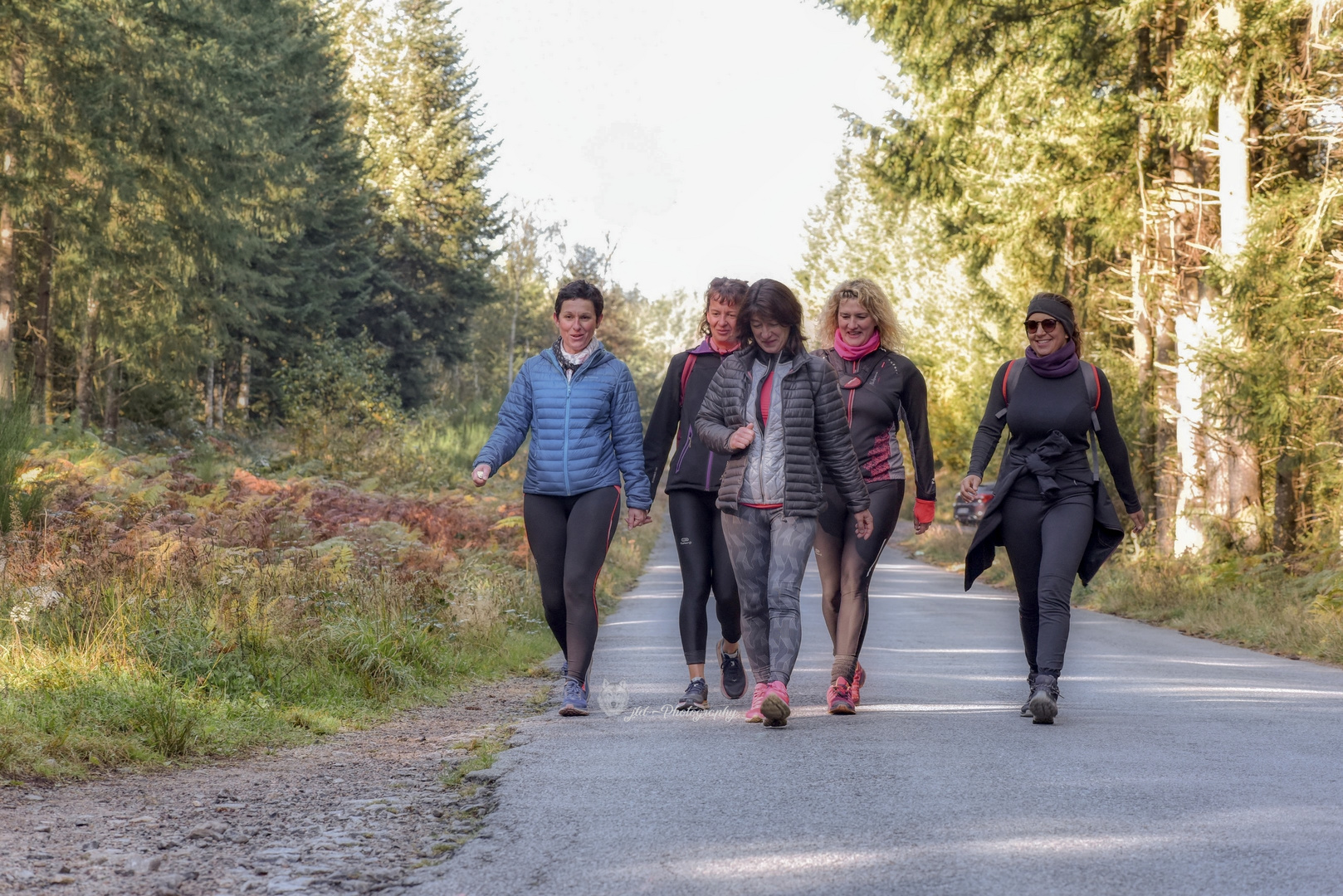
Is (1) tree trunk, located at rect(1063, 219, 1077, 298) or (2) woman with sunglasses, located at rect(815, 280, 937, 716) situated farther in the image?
(1) tree trunk, located at rect(1063, 219, 1077, 298)

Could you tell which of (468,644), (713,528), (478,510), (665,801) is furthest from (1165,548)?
(665,801)

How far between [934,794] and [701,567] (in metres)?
2.64

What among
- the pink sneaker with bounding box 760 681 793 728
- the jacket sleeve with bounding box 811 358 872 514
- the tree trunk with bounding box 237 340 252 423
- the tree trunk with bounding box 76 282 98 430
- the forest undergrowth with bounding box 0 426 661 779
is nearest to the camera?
the forest undergrowth with bounding box 0 426 661 779

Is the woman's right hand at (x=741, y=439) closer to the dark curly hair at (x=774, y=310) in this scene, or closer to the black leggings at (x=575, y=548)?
the dark curly hair at (x=774, y=310)

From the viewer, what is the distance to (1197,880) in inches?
169

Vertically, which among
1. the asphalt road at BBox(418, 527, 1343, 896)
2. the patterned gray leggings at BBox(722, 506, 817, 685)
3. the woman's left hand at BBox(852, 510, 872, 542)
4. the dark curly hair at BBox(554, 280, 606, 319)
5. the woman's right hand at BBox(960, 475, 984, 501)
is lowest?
the asphalt road at BBox(418, 527, 1343, 896)

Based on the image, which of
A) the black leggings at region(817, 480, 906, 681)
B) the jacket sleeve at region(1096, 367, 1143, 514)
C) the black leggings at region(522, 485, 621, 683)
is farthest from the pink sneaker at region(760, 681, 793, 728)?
the jacket sleeve at region(1096, 367, 1143, 514)

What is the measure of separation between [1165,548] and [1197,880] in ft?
51.8

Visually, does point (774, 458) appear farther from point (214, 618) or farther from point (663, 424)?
point (214, 618)

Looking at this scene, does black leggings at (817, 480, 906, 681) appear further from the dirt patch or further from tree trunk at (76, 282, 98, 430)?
tree trunk at (76, 282, 98, 430)

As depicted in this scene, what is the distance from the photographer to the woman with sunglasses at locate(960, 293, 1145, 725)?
7699 millimetres

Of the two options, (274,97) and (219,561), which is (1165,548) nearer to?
(219,561)

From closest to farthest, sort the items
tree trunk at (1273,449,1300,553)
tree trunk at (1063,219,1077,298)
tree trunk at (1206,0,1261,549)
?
1. tree trunk at (1206,0,1261,549)
2. tree trunk at (1273,449,1300,553)
3. tree trunk at (1063,219,1077,298)

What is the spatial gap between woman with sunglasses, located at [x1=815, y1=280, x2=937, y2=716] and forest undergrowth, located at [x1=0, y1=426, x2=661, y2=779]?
2685 mm
